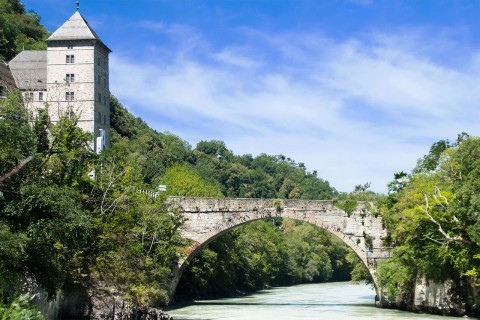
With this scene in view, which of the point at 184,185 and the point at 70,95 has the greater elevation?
the point at 70,95

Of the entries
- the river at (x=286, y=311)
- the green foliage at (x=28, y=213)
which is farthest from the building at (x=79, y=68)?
the green foliage at (x=28, y=213)

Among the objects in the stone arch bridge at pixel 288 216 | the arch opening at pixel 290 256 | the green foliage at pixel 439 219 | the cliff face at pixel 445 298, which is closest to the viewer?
the green foliage at pixel 439 219

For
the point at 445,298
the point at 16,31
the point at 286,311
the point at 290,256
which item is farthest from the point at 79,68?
the point at 445,298

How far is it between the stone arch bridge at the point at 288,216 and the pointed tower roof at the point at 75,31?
30291 mm

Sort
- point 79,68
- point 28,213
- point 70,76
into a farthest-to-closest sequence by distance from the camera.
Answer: point 70,76 → point 79,68 → point 28,213

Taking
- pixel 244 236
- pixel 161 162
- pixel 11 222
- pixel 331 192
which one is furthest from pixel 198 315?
pixel 331 192

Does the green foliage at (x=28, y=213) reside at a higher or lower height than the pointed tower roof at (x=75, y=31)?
lower

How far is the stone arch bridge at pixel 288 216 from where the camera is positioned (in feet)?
129

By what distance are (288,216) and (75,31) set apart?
34.5m

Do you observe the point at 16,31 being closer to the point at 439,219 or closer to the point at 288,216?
the point at 288,216

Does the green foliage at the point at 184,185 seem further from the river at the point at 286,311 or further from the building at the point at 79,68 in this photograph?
the river at the point at 286,311

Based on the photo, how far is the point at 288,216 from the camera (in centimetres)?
3978

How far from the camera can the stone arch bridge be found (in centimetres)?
3947

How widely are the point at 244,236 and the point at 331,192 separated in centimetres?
7391
